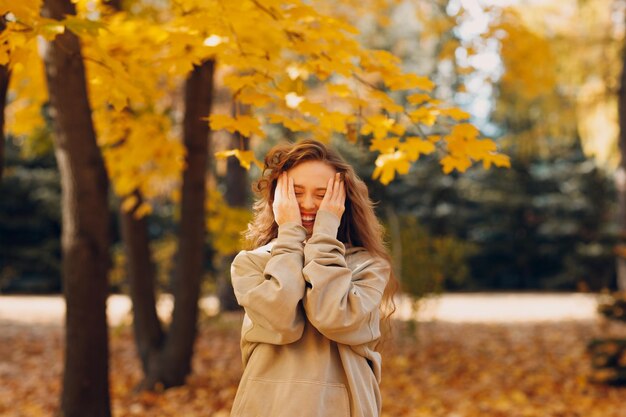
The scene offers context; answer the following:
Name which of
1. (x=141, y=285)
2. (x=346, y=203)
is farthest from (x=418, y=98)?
(x=141, y=285)

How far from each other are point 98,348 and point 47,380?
11.0 ft

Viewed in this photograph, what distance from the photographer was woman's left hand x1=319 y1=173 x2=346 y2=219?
207cm

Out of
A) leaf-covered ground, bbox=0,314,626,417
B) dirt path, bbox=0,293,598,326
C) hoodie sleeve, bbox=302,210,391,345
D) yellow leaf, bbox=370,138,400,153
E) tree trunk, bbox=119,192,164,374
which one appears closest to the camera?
hoodie sleeve, bbox=302,210,391,345

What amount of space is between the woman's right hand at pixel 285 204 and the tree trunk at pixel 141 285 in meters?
4.67

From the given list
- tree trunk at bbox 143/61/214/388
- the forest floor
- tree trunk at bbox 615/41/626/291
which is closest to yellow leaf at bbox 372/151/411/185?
the forest floor

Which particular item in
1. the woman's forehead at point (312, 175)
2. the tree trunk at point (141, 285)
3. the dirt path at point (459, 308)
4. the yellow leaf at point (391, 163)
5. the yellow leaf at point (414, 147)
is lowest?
the dirt path at point (459, 308)

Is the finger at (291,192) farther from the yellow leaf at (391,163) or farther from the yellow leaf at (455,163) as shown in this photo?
the yellow leaf at (455,163)

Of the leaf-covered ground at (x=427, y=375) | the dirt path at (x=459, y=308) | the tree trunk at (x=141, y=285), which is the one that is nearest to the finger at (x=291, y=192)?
the leaf-covered ground at (x=427, y=375)

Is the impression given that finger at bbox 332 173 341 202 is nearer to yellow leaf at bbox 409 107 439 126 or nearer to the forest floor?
yellow leaf at bbox 409 107 439 126

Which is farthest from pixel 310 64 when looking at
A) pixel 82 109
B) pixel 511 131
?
pixel 511 131

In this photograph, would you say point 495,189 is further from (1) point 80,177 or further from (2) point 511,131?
(1) point 80,177

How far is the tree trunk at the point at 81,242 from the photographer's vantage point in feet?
13.6

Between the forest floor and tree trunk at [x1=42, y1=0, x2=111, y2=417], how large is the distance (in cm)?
125

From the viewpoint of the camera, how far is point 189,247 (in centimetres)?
628
